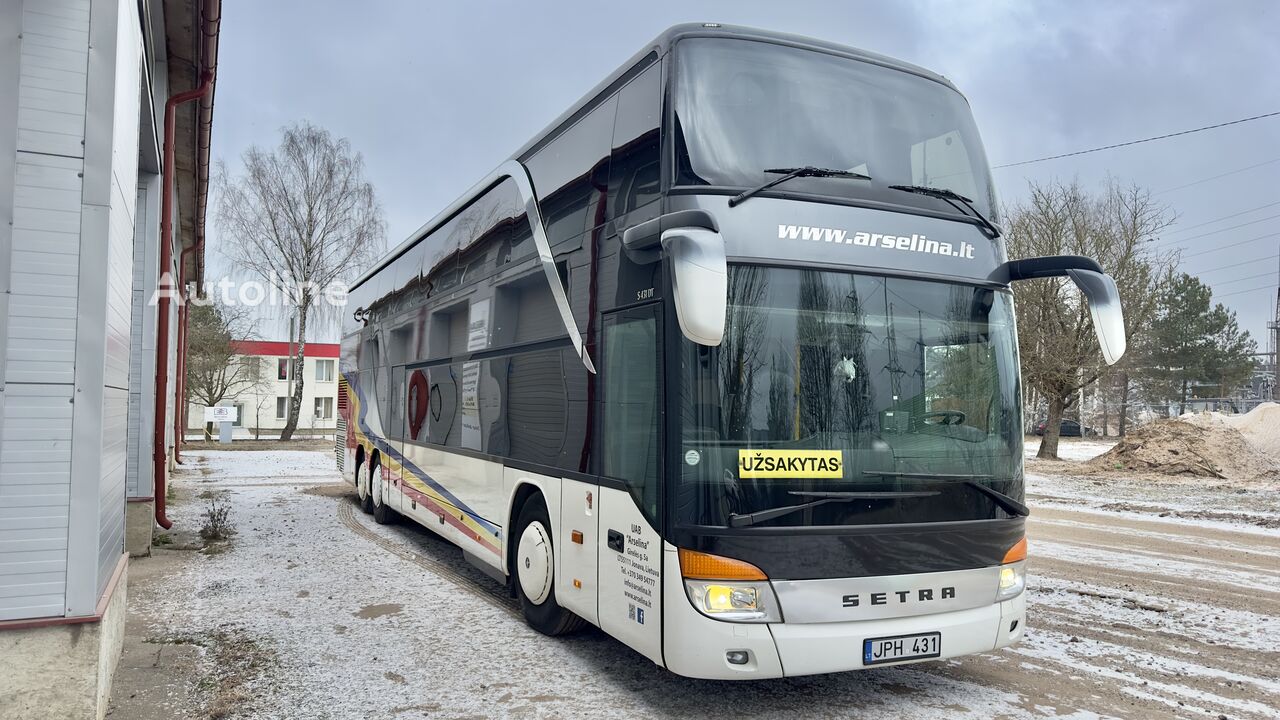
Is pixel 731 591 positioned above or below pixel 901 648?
above

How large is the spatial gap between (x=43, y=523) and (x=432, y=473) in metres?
5.33

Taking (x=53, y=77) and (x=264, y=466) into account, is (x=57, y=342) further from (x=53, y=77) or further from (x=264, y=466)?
(x=264, y=466)

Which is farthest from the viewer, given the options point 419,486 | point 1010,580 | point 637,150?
point 419,486

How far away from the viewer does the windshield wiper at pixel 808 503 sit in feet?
14.4

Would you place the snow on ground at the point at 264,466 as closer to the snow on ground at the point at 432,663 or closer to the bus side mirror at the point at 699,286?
the snow on ground at the point at 432,663

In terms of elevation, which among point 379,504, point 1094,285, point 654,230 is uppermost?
point 654,230

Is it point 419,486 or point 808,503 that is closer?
point 808,503

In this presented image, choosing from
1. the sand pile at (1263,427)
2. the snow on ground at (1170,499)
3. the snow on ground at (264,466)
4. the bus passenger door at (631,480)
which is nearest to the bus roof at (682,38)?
the bus passenger door at (631,480)

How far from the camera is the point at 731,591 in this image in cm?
442

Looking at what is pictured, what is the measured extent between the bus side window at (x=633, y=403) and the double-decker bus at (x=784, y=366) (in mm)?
21

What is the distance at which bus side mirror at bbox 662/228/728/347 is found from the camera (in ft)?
12.8

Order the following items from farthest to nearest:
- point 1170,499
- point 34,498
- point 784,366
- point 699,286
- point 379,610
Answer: point 1170,499
point 379,610
point 784,366
point 34,498
point 699,286

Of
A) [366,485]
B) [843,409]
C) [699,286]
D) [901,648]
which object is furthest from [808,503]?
[366,485]

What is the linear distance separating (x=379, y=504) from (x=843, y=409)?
9.22 metres
